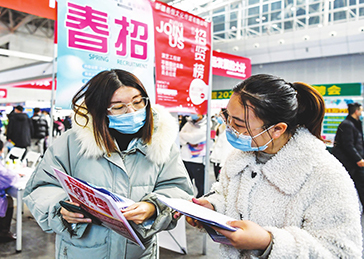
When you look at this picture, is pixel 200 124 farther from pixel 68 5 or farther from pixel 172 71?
pixel 68 5

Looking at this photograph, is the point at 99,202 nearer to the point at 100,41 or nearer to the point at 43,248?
the point at 100,41

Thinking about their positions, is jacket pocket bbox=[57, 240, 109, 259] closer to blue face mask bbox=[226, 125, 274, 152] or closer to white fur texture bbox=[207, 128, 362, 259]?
white fur texture bbox=[207, 128, 362, 259]

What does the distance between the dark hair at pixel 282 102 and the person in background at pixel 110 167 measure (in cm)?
51

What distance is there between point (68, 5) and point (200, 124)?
2.97 meters

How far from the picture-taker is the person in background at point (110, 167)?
1.25m

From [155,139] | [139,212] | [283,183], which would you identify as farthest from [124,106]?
[283,183]

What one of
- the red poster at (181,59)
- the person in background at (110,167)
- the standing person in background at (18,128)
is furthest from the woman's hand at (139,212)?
the standing person in background at (18,128)

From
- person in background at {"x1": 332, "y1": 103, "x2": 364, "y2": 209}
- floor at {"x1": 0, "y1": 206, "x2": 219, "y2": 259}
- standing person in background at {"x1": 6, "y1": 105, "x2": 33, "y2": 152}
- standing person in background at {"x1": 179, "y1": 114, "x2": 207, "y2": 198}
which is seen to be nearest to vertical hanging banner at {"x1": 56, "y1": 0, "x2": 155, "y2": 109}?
floor at {"x1": 0, "y1": 206, "x2": 219, "y2": 259}

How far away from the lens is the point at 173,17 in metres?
2.67

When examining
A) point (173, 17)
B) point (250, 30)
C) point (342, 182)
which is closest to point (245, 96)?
point (342, 182)

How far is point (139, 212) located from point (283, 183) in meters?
0.56

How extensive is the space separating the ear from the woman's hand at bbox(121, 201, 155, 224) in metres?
0.58

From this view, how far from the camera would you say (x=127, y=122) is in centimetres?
138

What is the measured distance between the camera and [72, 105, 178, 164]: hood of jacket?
4.20 feet
